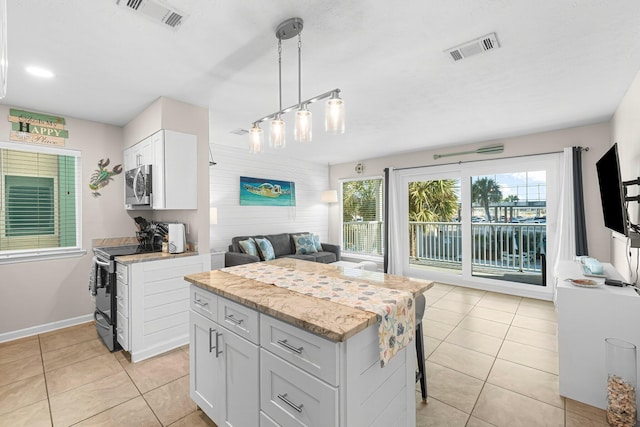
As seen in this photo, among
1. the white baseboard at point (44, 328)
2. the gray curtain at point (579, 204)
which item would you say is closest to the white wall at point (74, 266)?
the white baseboard at point (44, 328)

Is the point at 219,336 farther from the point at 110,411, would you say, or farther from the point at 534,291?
the point at 534,291

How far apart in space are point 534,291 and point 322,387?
4.64 m

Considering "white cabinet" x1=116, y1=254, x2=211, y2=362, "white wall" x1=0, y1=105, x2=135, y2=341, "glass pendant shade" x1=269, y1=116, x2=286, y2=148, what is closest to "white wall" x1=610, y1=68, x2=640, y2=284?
"glass pendant shade" x1=269, y1=116, x2=286, y2=148

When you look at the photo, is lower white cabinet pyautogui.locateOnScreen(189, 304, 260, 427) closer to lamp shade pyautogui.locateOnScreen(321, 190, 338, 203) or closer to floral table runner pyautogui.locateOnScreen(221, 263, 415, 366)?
floral table runner pyautogui.locateOnScreen(221, 263, 415, 366)

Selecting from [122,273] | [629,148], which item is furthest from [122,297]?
[629,148]

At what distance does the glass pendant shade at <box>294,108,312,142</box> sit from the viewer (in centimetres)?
177

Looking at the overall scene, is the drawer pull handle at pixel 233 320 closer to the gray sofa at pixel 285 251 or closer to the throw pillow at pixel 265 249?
the gray sofa at pixel 285 251

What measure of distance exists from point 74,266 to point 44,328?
0.71 meters

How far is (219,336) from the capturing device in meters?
1.67

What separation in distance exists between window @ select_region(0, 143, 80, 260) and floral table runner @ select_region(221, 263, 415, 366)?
9.70 feet

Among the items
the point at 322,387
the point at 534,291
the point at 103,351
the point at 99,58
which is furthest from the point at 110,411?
the point at 534,291

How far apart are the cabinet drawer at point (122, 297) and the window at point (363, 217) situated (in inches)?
189

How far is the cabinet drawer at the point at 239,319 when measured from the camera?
1.45m

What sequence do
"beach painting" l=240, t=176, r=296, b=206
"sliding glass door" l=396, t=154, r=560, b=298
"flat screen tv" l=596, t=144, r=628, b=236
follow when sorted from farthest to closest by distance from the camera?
"beach painting" l=240, t=176, r=296, b=206 → "sliding glass door" l=396, t=154, r=560, b=298 → "flat screen tv" l=596, t=144, r=628, b=236
